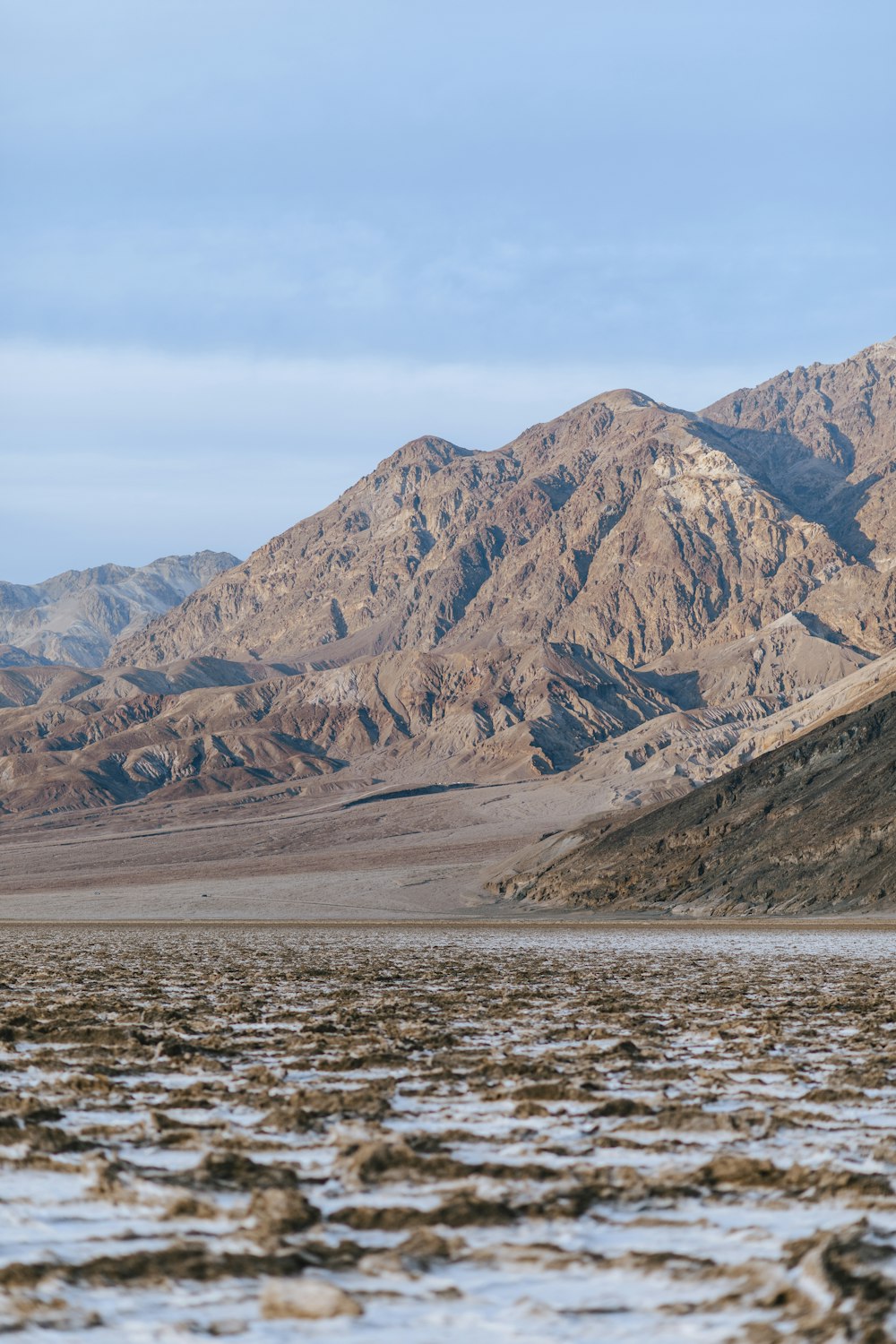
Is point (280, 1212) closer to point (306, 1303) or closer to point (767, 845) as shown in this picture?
point (306, 1303)

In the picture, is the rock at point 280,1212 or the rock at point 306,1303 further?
the rock at point 280,1212

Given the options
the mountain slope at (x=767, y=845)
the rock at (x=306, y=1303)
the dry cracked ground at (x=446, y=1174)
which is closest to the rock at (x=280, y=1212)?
the dry cracked ground at (x=446, y=1174)

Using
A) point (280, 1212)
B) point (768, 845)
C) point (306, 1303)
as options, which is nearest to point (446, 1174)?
point (280, 1212)

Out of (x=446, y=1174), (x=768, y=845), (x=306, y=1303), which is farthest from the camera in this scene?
(x=768, y=845)

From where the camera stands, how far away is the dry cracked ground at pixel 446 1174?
428 cm

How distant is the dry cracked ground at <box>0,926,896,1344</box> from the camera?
14.0 feet

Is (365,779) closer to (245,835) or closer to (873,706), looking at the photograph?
(245,835)

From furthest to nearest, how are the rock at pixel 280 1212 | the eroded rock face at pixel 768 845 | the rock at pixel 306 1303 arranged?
1. the eroded rock face at pixel 768 845
2. the rock at pixel 280 1212
3. the rock at pixel 306 1303

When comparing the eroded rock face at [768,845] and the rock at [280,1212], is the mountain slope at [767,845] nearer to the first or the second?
the eroded rock face at [768,845]

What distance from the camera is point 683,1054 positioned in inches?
411

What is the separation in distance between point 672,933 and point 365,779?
160 meters

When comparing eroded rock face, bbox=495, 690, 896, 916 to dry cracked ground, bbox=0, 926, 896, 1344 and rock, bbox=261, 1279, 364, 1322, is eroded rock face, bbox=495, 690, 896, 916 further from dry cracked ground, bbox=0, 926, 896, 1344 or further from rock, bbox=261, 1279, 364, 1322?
rock, bbox=261, 1279, 364, 1322

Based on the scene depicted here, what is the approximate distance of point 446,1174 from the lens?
6.03 meters

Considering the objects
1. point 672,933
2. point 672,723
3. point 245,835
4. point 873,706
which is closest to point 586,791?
point 672,723
